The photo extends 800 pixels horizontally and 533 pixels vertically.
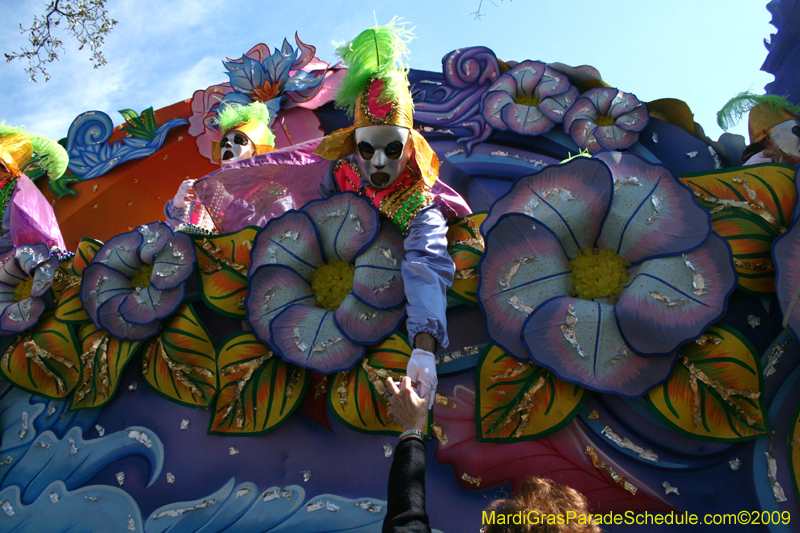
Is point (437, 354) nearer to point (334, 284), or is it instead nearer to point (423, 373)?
point (423, 373)

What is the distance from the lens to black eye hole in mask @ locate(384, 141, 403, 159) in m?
2.20

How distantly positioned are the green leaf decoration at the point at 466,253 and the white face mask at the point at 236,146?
4.61ft

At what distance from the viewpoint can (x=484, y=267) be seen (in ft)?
6.24

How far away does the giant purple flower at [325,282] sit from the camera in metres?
2.05

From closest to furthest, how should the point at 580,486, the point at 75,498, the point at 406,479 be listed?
the point at 406,479, the point at 580,486, the point at 75,498

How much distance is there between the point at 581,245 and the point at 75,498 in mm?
2225

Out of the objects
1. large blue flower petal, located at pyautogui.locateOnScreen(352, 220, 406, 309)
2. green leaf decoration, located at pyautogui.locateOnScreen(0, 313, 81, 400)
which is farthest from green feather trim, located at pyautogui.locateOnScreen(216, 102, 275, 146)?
large blue flower petal, located at pyautogui.locateOnScreen(352, 220, 406, 309)

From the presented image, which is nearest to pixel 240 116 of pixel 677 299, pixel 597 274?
pixel 597 274

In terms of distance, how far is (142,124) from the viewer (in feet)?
13.6

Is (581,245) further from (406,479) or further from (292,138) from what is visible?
(292,138)

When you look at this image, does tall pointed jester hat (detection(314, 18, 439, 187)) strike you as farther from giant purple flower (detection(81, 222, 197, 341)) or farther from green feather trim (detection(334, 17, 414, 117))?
giant purple flower (detection(81, 222, 197, 341))

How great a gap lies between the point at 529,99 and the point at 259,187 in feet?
5.65

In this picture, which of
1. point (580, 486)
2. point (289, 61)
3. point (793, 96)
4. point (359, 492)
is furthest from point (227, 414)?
point (793, 96)

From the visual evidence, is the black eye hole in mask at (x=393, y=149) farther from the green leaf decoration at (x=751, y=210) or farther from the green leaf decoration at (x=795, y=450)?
the green leaf decoration at (x=795, y=450)
